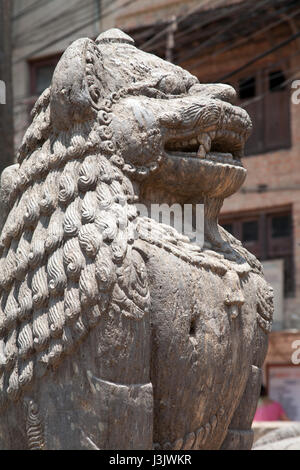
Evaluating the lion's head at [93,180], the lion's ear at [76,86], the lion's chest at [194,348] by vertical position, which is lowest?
the lion's chest at [194,348]

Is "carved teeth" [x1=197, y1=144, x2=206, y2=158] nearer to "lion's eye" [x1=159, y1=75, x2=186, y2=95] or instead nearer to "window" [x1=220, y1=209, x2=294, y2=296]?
"lion's eye" [x1=159, y1=75, x2=186, y2=95]

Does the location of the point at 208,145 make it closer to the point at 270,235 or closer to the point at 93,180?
the point at 93,180

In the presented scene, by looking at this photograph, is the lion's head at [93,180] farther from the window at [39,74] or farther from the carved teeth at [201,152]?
the window at [39,74]

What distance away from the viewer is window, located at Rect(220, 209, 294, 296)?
1230 cm

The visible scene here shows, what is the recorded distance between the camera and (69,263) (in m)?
2.61

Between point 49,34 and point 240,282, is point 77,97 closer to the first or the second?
point 240,282

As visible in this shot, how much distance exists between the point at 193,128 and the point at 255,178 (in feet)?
32.9

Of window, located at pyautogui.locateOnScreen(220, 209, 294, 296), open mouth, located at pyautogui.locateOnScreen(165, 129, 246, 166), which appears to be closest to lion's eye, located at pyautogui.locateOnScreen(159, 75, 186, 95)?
open mouth, located at pyautogui.locateOnScreen(165, 129, 246, 166)

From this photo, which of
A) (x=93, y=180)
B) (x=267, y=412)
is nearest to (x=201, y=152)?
(x=93, y=180)

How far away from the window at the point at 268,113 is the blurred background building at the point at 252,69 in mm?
16

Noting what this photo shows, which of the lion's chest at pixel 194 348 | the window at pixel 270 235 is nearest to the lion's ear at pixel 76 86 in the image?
the lion's chest at pixel 194 348

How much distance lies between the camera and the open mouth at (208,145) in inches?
113

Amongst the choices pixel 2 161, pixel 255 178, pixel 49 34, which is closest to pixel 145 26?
pixel 49 34
